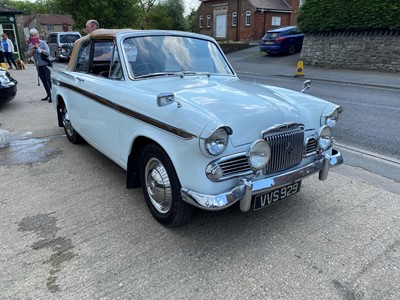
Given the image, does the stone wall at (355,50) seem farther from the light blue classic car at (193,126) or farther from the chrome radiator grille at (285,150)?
the chrome radiator grille at (285,150)

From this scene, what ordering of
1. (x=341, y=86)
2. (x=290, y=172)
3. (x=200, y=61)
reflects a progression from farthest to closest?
1. (x=341, y=86)
2. (x=200, y=61)
3. (x=290, y=172)

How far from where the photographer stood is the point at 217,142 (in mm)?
2459

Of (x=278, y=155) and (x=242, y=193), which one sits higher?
(x=278, y=155)

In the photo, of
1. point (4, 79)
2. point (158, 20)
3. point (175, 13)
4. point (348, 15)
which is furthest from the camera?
point (175, 13)

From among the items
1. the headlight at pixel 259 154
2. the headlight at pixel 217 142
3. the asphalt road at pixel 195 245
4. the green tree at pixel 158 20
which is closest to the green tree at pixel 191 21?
the green tree at pixel 158 20

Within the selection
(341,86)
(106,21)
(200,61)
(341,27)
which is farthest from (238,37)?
(200,61)

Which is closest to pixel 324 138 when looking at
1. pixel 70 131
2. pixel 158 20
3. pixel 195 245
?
pixel 195 245

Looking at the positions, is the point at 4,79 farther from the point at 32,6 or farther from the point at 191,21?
the point at 32,6

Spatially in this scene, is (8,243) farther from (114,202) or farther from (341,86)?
(341,86)

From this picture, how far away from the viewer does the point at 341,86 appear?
40.2 ft

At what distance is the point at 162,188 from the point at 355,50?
669 inches

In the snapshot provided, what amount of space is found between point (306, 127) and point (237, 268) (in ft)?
4.66

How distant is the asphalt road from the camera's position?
236cm

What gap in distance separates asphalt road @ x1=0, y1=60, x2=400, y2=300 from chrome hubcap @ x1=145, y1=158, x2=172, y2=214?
8.9 inches
